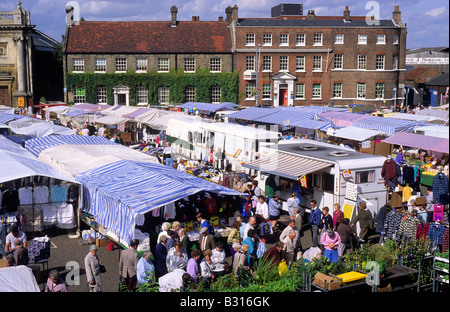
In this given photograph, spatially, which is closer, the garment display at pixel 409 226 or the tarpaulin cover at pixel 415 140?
the garment display at pixel 409 226

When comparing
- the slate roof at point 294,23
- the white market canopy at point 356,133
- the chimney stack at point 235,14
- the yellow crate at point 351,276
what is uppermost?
the chimney stack at point 235,14

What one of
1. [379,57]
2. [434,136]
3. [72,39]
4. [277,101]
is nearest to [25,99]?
[72,39]

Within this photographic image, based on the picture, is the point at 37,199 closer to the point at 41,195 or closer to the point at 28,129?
the point at 41,195

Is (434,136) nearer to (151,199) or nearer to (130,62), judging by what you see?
(151,199)

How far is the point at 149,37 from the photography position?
56594 millimetres

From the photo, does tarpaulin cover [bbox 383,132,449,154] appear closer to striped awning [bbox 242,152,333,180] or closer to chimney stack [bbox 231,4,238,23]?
striped awning [bbox 242,152,333,180]

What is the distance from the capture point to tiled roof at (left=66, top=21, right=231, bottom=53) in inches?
2170

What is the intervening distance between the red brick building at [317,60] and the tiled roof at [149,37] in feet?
7.06

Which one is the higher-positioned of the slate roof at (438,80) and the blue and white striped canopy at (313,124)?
the slate roof at (438,80)

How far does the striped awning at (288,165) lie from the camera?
16656 mm

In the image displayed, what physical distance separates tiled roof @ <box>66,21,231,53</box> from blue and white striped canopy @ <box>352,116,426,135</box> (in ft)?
93.7

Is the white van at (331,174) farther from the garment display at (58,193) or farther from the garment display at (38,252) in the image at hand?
the garment display at (38,252)

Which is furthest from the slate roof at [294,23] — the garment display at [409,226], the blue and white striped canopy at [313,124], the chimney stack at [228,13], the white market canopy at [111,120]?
the garment display at [409,226]

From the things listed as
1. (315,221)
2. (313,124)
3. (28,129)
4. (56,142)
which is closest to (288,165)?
(315,221)
